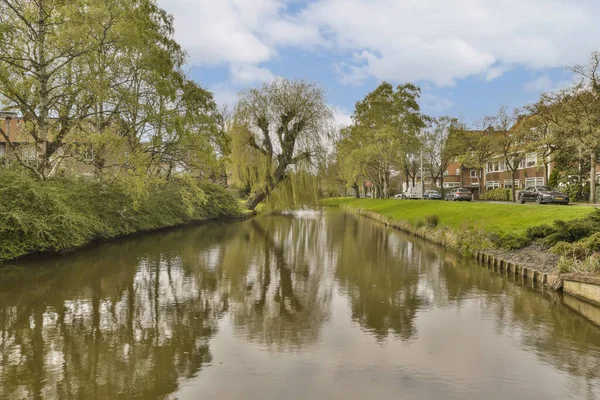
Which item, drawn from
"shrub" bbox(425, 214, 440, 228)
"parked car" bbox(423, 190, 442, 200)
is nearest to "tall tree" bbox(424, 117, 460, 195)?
"parked car" bbox(423, 190, 442, 200)

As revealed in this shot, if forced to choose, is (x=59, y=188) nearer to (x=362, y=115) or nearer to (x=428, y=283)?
(x=428, y=283)

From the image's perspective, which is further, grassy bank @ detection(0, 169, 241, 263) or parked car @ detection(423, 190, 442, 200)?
parked car @ detection(423, 190, 442, 200)

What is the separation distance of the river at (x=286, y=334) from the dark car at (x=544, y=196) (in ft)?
65.4

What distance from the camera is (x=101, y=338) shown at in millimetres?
8031

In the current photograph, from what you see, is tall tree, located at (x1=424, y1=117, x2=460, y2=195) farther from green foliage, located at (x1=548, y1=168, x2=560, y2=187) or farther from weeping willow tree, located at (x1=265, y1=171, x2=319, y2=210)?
weeping willow tree, located at (x1=265, y1=171, x2=319, y2=210)

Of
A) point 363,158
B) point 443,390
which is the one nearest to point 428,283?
point 443,390

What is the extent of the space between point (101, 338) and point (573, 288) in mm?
11542

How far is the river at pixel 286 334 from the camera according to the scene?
6.23 meters

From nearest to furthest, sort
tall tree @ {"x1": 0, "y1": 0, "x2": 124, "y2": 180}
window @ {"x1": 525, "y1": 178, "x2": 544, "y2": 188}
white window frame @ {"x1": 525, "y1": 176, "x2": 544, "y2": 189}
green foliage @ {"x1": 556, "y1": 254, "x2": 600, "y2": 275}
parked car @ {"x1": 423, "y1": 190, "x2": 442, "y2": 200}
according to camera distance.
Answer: green foliage @ {"x1": 556, "y1": 254, "x2": 600, "y2": 275} < tall tree @ {"x1": 0, "y1": 0, "x2": 124, "y2": 180} < white window frame @ {"x1": 525, "y1": 176, "x2": 544, "y2": 189} < window @ {"x1": 525, "y1": 178, "x2": 544, "y2": 188} < parked car @ {"x1": 423, "y1": 190, "x2": 442, "y2": 200}

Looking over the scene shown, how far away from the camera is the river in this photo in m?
6.23

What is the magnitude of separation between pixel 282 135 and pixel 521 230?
21235mm

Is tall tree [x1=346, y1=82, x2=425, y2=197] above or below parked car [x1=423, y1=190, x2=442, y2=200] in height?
above

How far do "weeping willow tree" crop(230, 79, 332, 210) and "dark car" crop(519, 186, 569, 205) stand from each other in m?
17.4

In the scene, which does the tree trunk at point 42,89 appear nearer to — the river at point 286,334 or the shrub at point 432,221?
the river at point 286,334
